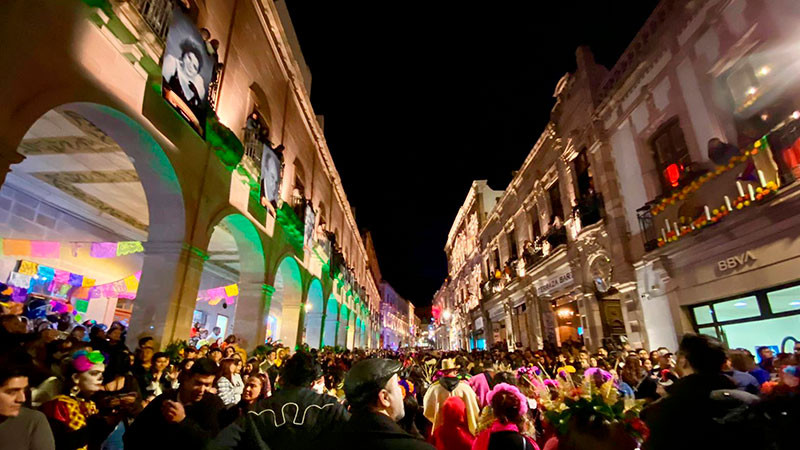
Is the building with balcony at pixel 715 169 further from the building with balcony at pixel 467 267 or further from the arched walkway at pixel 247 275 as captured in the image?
the building with balcony at pixel 467 267

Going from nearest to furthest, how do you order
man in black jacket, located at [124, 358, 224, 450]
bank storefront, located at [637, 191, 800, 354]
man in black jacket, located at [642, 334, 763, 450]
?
man in black jacket, located at [642, 334, 763, 450], man in black jacket, located at [124, 358, 224, 450], bank storefront, located at [637, 191, 800, 354]

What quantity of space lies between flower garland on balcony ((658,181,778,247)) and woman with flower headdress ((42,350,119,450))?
10.5 m

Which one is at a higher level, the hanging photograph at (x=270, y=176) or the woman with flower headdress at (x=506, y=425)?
A: the hanging photograph at (x=270, y=176)

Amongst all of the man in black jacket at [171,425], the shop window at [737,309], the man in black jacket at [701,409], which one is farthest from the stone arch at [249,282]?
the shop window at [737,309]

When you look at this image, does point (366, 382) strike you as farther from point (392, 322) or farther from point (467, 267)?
point (392, 322)

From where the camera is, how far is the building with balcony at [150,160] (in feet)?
16.9

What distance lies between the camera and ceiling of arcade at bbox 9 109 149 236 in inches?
287

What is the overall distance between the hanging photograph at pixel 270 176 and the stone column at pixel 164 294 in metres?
3.46

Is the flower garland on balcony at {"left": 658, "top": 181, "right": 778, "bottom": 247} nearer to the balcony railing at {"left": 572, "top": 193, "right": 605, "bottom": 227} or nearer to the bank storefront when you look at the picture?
the bank storefront

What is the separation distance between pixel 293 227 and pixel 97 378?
10081 millimetres

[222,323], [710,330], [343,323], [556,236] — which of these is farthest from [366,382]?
[343,323]

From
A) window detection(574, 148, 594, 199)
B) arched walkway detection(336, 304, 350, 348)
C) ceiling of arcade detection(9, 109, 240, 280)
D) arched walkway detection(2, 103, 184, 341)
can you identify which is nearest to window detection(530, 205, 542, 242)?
window detection(574, 148, 594, 199)

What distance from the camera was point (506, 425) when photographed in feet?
8.71

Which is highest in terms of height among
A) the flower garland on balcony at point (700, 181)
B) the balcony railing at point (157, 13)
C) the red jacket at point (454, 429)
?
the balcony railing at point (157, 13)
